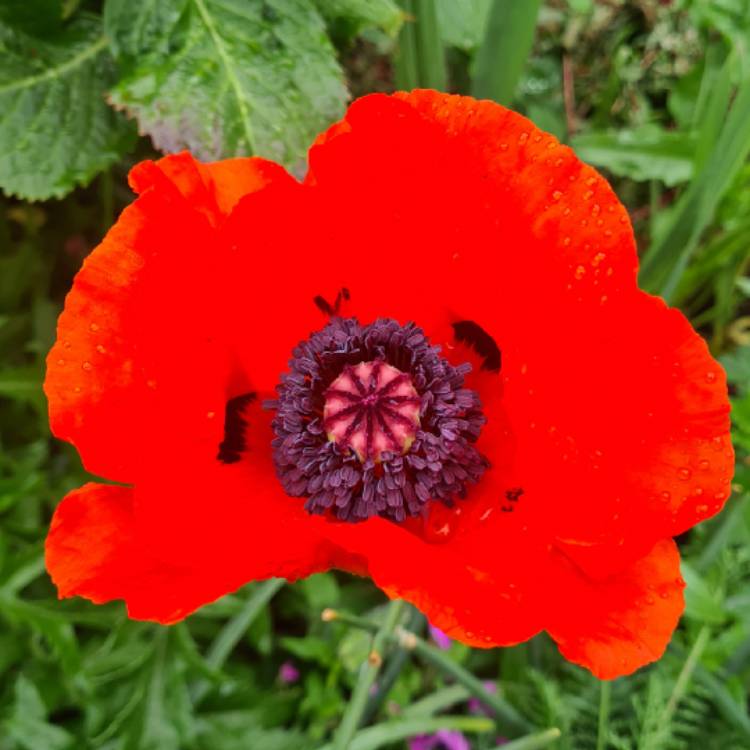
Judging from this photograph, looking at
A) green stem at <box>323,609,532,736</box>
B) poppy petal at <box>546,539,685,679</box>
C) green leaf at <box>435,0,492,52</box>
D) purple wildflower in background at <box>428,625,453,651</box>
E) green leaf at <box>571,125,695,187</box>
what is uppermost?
green leaf at <box>435,0,492,52</box>

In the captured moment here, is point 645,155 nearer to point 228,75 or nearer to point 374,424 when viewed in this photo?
point 228,75

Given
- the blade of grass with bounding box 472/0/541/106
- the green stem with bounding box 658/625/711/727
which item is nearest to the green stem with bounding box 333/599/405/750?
the green stem with bounding box 658/625/711/727

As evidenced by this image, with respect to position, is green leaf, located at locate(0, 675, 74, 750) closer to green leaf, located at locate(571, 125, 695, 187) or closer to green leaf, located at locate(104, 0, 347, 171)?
green leaf, located at locate(104, 0, 347, 171)

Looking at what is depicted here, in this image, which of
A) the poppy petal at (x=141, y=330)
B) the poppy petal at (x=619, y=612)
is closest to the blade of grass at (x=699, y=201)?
the poppy petal at (x=619, y=612)

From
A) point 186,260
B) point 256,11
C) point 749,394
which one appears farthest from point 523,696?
point 256,11

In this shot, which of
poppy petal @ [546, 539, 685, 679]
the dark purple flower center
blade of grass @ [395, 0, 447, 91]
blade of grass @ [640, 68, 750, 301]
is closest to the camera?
poppy petal @ [546, 539, 685, 679]

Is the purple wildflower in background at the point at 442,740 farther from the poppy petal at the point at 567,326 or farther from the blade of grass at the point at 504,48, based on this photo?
the blade of grass at the point at 504,48

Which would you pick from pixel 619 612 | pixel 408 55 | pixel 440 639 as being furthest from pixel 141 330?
pixel 440 639
